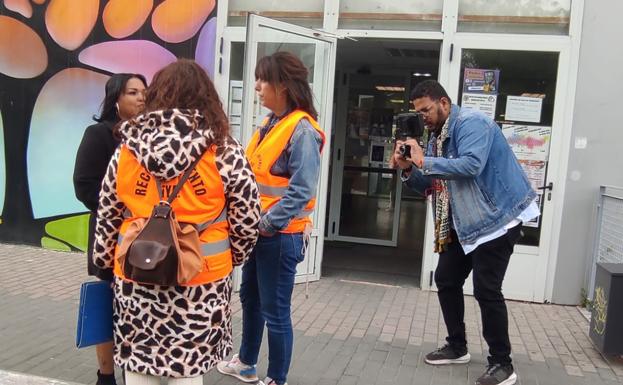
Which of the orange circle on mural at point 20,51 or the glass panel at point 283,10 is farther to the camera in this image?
the orange circle on mural at point 20,51

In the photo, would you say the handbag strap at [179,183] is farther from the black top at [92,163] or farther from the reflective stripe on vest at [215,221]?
the black top at [92,163]

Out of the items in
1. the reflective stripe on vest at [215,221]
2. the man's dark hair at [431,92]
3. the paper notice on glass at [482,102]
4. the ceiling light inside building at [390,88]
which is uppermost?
the ceiling light inside building at [390,88]

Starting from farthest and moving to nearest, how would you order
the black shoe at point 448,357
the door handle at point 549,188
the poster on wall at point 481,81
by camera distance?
the poster on wall at point 481,81 → the door handle at point 549,188 → the black shoe at point 448,357

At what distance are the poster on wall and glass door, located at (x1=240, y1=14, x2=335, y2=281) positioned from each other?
1303 millimetres

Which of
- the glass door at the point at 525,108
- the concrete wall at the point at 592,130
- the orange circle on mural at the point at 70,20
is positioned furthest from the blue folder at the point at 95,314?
the orange circle on mural at the point at 70,20

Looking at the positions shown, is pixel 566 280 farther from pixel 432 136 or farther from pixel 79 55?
pixel 79 55

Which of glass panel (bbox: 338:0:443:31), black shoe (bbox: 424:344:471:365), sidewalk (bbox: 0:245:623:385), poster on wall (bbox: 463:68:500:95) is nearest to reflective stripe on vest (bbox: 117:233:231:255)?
sidewalk (bbox: 0:245:623:385)

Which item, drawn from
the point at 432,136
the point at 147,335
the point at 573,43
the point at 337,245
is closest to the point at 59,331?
the point at 147,335

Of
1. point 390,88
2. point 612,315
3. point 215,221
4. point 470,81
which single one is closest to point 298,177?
point 215,221

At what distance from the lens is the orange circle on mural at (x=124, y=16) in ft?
20.4

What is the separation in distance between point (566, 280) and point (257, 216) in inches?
163

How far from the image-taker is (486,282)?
342cm

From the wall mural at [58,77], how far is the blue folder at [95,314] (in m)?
4.15

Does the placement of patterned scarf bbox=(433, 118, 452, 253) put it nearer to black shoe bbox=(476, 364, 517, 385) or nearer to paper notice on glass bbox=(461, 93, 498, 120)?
black shoe bbox=(476, 364, 517, 385)
